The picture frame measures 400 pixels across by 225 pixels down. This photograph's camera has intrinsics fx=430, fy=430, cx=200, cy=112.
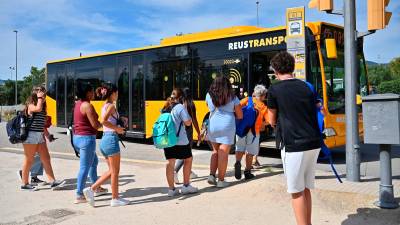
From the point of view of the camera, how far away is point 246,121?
7.49 meters

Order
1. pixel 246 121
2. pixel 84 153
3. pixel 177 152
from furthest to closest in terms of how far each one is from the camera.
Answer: pixel 246 121 → pixel 177 152 → pixel 84 153

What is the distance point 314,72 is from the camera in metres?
9.61

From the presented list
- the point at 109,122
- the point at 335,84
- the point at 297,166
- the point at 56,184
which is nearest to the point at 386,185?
the point at 297,166

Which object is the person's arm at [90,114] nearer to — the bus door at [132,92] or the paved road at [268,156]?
the paved road at [268,156]

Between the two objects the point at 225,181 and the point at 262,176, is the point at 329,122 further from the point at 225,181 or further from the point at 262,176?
the point at 225,181

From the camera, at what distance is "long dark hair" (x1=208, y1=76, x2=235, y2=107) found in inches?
261

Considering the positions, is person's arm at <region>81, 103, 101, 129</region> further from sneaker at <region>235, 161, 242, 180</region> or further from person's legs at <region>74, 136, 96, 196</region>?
sneaker at <region>235, 161, 242, 180</region>

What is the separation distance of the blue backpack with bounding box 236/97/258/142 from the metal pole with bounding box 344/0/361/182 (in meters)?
1.60

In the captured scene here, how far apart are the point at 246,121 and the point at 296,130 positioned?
333 centimetres

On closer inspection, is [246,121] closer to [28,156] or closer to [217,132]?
[217,132]

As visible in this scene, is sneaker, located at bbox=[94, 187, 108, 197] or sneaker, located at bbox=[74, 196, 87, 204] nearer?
sneaker, located at bbox=[74, 196, 87, 204]

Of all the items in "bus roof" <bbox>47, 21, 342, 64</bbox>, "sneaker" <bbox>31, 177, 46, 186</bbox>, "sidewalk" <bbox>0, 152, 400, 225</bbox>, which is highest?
"bus roof" <bbox>47, 21, 342, 64</bbox>

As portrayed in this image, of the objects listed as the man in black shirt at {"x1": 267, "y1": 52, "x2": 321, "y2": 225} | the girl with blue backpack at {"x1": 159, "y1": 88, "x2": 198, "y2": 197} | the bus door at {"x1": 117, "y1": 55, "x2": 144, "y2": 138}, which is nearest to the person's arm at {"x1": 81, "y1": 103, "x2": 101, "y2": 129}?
the girl with blue backpack at {"x1": 159, "y1": 88, "x2": 198, "y2": 197}

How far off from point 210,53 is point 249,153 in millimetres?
5109
